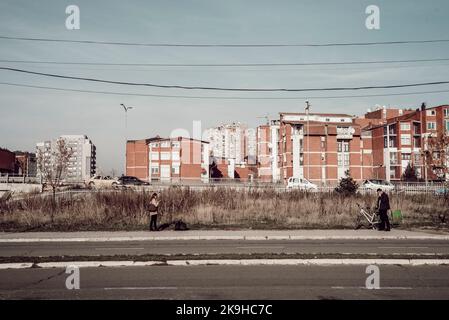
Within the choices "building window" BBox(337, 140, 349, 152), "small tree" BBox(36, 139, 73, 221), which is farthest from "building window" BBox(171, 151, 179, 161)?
"small tree" BBox(36, 139, 73, 221)

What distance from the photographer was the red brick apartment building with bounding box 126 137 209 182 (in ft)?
281

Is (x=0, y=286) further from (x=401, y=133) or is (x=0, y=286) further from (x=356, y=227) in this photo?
(x=401, y=133)

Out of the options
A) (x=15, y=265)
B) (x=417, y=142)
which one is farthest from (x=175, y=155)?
(x=15, y=265)

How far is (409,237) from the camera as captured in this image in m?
16.9

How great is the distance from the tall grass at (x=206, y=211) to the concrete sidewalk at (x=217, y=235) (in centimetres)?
186

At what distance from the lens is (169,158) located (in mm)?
86125

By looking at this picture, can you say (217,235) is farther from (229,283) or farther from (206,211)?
(229,283)

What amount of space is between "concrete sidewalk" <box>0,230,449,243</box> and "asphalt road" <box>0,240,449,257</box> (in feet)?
2.42

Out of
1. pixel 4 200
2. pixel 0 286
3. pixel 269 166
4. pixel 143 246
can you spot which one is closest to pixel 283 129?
pixel 269 166

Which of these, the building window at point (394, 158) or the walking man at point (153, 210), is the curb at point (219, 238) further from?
the building window at point (394, 158)

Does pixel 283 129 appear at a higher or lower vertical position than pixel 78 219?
higher

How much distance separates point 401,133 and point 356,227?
242 feet

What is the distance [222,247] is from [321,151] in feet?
215

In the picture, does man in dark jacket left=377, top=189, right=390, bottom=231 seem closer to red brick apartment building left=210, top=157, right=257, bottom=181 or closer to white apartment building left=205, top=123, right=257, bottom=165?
red brick apartment building left=210, top=157, right=257, bottom=181
